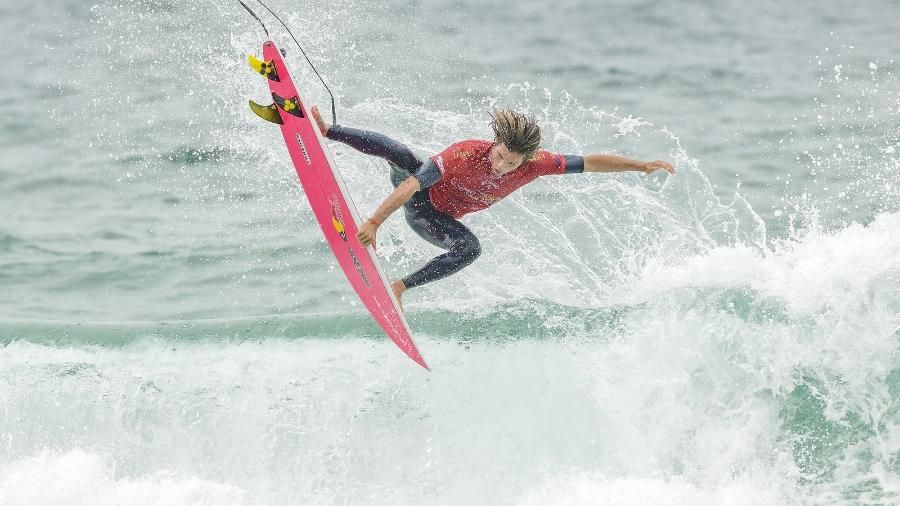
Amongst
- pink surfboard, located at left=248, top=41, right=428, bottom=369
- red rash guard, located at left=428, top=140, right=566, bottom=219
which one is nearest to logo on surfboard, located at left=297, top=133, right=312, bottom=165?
pink surfboard, located at left=248, top=41, right=428, bottom=369

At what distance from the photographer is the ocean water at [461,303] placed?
20.0 ft

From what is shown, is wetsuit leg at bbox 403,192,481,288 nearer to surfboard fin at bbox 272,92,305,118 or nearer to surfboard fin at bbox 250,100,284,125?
surfboard fin at bbox 272,92,305,118

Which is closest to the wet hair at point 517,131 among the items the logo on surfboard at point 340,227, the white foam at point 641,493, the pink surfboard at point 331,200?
the pink surfboard at point 331,200

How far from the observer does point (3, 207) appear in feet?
35.7

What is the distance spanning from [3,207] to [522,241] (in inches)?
242

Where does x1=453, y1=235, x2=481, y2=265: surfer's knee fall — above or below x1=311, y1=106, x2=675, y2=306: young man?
below

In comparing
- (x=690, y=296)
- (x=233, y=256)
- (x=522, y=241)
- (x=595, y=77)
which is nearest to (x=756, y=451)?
(x=690, y=296)

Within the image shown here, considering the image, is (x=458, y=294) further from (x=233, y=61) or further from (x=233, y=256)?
(x=233, y=61)

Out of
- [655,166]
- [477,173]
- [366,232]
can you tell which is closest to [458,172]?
[477,173]

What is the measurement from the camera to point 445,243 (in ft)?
20.9

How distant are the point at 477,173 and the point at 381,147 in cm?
72

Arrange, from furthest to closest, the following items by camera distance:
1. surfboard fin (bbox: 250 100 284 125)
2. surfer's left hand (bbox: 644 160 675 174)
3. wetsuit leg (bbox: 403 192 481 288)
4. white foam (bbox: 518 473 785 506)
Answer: surfboard fin (bbox: 250 100 284 125) → wetsuit leg (bbox: 403 192 481 288) → surfer's left hand (bbox: 644 160 675 174) → white foam (bbox: 518 473 785 506)

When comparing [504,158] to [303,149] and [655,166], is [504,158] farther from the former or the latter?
[303,149]

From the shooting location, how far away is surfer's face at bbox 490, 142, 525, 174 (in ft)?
18.4
